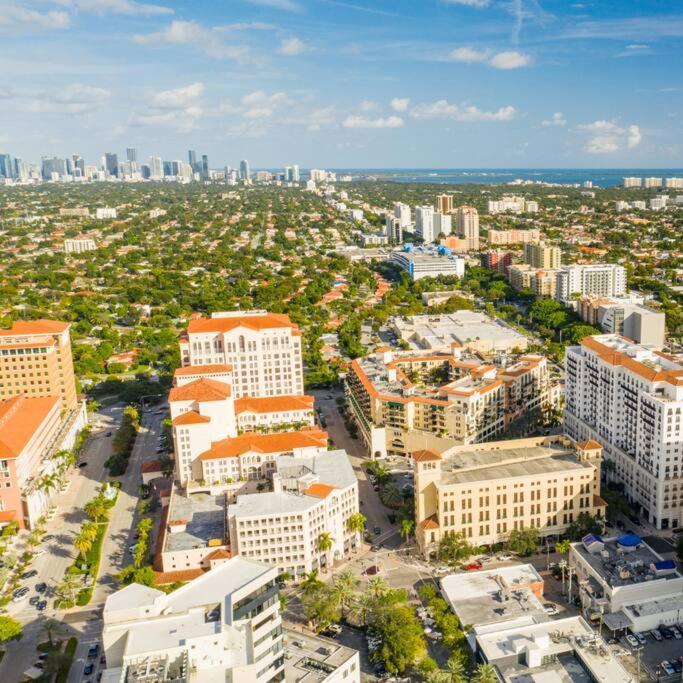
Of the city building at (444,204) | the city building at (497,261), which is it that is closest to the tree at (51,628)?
the city building at (497,261)

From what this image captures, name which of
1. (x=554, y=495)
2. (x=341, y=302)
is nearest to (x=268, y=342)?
(x=554, y=495)

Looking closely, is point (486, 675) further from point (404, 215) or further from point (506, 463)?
point (404, 215)

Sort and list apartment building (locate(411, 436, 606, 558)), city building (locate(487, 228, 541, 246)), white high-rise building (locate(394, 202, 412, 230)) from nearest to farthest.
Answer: apartment building (locate(411, 436, 606, 558)), city building (locate(487, 228, 541, 246)), white high-rise building (locate(394, 202, 412, 230))

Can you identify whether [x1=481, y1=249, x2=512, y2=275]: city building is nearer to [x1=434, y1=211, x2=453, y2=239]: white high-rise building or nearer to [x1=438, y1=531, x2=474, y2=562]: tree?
[x1=434, y1=211, x2=453, y2=239]: white high-rise building

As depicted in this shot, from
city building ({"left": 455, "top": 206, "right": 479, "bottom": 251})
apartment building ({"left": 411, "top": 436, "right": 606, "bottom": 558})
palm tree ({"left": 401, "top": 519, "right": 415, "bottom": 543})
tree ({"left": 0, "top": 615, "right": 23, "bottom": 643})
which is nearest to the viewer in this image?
tree ({"left": 0, "top": 615, "right": 23, "bottom": 643})

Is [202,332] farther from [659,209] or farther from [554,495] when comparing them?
[659,209]

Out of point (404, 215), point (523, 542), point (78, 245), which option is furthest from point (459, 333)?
point (404, 215)

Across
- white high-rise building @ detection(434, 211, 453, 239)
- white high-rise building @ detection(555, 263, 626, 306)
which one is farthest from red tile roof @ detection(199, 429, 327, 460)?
→ white high-rise building @ detection(434, 211, 453, 239)
